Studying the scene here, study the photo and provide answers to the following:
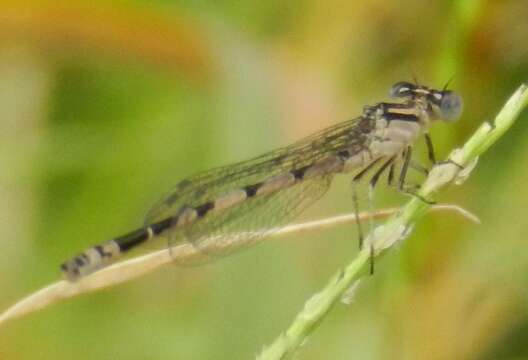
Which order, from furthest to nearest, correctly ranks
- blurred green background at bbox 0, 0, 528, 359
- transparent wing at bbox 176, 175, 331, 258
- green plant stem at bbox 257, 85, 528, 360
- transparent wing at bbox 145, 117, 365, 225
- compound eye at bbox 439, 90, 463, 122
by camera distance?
1. blurred green background at bbox 0, 0, 528, 359
2. transparent wing at bbox 145, 117, 365, 225
3. compound eye at bbox 439, 90, 463, 122
4. transparent wing at bbox 176, 175, 331, 258
5. green plant stem at bbox 257, 85, 528, 360

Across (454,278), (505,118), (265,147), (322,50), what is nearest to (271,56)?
(322,50)

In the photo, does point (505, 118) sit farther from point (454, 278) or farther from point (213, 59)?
point (213, 59)

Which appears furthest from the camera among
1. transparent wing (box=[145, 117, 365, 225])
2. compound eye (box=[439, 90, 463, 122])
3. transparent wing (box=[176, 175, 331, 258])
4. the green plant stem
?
transparent wing (box=[145, 117, 365, 225])

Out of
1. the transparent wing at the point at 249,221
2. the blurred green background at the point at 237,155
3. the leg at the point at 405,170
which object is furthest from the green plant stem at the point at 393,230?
the blurred green background at the point at 237,155

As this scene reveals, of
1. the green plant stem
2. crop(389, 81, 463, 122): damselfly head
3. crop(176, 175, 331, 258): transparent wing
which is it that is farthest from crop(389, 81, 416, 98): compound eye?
the green plant stem

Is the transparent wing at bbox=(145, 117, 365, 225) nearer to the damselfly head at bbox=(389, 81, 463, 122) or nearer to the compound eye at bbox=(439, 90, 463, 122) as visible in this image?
the damselfly head at bbox=(389, 81, 463, 122)

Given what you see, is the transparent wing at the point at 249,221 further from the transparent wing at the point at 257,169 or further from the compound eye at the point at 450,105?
the compound eye at the point at 450,105

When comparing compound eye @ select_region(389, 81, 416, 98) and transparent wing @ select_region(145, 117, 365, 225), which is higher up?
compound eye @ select_region(389, 81, 416, 98)

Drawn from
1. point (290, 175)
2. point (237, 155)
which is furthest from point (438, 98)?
point (237, 155)
